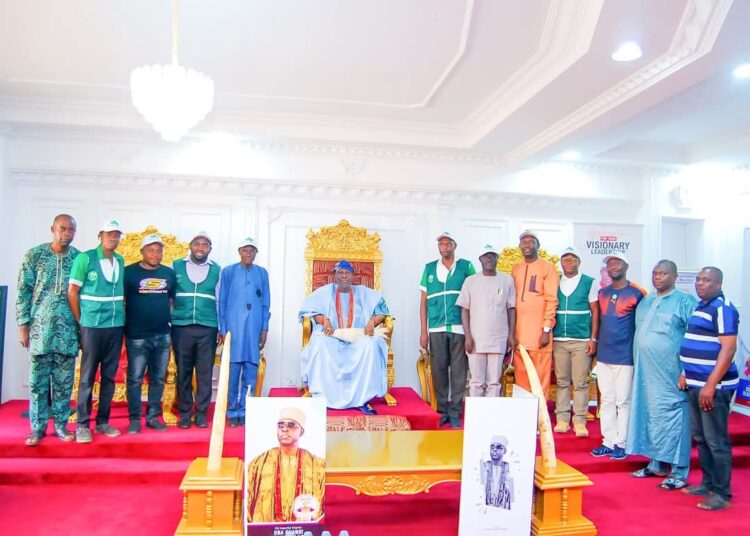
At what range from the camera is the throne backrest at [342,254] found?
255 inches

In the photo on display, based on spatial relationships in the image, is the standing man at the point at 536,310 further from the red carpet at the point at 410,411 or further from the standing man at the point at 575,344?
Answer: the red carpet at the point at 410,411

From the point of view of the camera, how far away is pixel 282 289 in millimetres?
6648

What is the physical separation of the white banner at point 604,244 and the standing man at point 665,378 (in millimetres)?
2820

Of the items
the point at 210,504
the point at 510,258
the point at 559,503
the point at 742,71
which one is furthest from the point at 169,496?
the point at 742,71

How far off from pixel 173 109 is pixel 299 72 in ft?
6.00

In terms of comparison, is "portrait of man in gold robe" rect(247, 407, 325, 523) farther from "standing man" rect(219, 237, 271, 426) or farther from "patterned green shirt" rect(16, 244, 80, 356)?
"patterned green shirt" rect(16, 244, 80, 356)

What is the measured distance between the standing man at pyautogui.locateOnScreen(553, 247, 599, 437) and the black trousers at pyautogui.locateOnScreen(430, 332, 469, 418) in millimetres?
859

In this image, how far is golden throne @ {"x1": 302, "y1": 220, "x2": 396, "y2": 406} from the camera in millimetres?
6488

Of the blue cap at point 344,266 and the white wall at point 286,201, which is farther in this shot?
the white wall at point 286,201

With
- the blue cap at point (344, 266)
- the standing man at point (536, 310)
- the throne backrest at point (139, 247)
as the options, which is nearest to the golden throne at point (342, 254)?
the blue cap at point (344, 266)

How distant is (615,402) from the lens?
488cm

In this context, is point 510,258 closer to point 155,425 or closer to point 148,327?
point 148,327

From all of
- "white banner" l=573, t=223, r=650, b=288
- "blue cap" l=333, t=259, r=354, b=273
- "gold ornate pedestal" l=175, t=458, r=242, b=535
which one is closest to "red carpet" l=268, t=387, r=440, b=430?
"blue cap" l=333, t=259, r=354, b=273

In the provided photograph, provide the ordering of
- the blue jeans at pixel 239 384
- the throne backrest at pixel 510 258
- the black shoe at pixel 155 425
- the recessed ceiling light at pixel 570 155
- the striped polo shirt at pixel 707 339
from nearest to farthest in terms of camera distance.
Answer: the striped polo shirt at pixel 707 339 → the black shoe at pixel 155 425 → the blue jeans at pixel 239 384 → the throne backrest at pixel 510 258 → the recessed ceiling light at pixel 570 155
